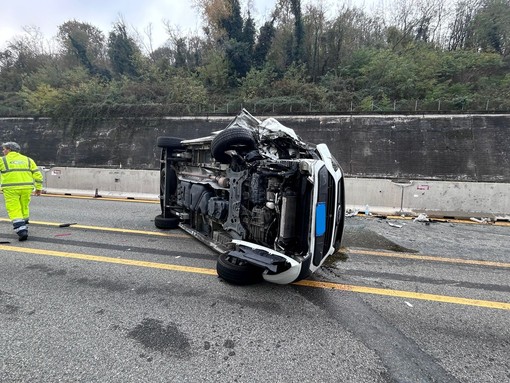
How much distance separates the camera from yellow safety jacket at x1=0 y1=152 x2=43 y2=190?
4.58 meters

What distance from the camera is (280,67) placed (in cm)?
2662

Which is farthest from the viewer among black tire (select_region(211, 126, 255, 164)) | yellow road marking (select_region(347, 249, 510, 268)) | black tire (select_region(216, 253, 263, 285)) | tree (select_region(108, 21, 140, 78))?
tree (select_region(108, 21, 140, 78))

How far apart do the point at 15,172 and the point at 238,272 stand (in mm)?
4416

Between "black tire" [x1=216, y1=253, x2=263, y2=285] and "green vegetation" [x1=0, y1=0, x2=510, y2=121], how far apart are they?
13.5 metres

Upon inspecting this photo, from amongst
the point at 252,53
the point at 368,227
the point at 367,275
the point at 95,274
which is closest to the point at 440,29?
the point at 252,53

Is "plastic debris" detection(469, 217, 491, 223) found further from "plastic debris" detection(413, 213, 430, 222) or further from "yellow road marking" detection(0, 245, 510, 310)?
"yellow road marking" detection(0, 245, 510, 310)

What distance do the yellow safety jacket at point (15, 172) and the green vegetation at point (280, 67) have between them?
12.6 metres

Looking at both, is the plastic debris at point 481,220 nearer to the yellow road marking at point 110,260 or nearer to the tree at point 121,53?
the yellow road marking at point 110,260

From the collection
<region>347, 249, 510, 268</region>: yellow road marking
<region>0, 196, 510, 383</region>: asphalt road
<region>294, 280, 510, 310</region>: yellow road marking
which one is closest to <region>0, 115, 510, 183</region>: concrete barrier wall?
<region>347, 249, 510, 268</region>: yellow road marking

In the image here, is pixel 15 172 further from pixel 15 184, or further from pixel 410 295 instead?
pixel 410 295

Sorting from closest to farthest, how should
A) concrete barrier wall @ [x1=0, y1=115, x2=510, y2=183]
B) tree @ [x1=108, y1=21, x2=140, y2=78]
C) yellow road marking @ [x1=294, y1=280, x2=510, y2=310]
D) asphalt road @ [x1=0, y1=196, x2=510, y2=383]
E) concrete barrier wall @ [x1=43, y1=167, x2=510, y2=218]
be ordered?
1. asphalt road @ [x1=0, y1=196, x2=510, y2=383]
2. yellow road marking @ [x1=294, y1=280, x2=510, y2=310]
3. concrete barrier wall @ [x1=43, y1=167, x2=510, y2=218]
4. concrete barrier wall @ [x1=0, y1=115, x2=510, y2=183]
5. tree @ [x1=108, y1=21, x2=140, y2=78]

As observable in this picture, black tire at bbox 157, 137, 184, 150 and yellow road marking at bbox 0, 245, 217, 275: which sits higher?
black tire at bbox 157, 137, 184, 150

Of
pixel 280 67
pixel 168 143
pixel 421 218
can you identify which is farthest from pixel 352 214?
pixel 280 67

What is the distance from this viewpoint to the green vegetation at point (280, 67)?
17984mm
